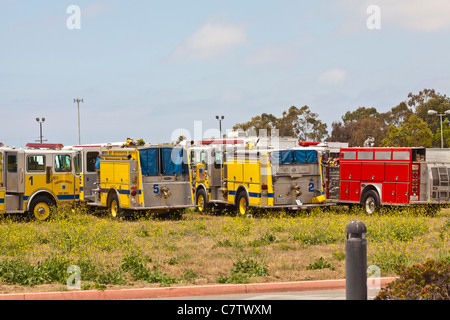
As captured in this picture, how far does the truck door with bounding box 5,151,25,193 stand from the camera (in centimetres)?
2375

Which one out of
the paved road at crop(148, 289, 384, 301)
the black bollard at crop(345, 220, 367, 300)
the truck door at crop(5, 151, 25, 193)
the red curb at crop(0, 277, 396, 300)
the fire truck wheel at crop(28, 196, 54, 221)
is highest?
the truck door at crop(5, 151, 25, 193)

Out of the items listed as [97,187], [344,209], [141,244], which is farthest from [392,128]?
[141,244]

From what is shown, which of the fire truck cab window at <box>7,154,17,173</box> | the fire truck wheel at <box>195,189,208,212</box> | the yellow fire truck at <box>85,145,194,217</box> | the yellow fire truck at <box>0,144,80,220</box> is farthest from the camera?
the fire truck wheel at <box>195,189,208,212</box>

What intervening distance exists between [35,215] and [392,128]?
175ft

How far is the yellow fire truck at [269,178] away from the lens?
2373cm

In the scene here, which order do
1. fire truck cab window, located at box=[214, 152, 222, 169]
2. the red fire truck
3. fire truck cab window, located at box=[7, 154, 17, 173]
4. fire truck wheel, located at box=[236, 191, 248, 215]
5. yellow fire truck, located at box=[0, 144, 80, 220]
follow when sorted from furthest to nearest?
fire truck cab window, located at box=[214, 152, 222, 169] < fire truck wheel, located at box=[236, 191, 248, 215] < fire truck cab window, located at box=[7, 154, 17, 173] < yellow fire truck, located at box=[0, 144, 80, 220] < the red fire truck

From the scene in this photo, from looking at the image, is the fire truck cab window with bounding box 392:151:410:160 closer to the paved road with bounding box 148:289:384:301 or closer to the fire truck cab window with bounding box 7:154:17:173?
the fire truck cab window with bounding box 7:154:17:173

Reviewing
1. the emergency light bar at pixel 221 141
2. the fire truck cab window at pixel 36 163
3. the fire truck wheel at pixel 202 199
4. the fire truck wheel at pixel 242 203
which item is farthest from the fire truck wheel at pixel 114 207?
the emergency light bar at pixel 221 141

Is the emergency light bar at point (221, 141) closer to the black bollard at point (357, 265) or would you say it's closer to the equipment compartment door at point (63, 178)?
the equipment compartment door at point (63, 178)

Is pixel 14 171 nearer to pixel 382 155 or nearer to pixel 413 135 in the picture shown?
pixel 382 155

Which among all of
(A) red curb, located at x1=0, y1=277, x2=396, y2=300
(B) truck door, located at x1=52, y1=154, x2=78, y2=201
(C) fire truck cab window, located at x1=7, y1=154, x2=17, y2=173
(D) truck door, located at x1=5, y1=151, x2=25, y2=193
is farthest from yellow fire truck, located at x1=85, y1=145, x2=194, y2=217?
(A) red curb, located at x1=0, y1=277, x2=396, y2=300

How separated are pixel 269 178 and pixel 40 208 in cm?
793

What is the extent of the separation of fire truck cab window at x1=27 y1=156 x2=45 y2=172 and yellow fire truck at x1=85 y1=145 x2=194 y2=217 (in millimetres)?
2393
